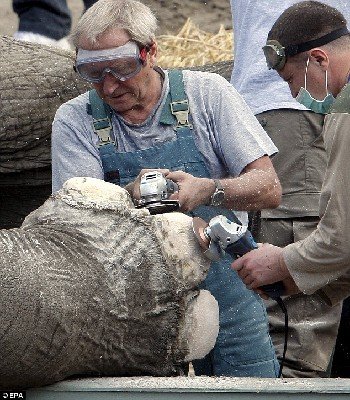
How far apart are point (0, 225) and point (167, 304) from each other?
8.45ft

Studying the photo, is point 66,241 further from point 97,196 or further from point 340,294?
point 340,294

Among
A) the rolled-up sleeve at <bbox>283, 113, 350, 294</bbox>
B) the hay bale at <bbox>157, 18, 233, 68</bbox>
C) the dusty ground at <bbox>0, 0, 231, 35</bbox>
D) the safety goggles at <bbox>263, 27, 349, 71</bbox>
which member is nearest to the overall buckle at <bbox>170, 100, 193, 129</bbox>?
the safety goggles at <bbox>263, 27, 349, 71</bbox>

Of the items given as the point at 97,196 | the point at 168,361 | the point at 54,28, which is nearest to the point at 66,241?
the point at 97,196

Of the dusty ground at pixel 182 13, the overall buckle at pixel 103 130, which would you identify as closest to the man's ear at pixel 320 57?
the overall buckle at pixel 103 130

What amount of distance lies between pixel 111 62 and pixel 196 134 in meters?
0.37

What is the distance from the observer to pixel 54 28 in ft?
23.7

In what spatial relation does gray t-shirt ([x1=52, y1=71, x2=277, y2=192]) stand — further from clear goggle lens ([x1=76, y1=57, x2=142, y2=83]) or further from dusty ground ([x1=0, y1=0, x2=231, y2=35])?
dusty ground ([x1=0, y1=0, x2=231, y2=35])

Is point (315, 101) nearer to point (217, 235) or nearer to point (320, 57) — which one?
point (320, 57)

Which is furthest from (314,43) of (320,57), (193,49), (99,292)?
(193,49)

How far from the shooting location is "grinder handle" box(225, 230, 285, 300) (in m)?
4.07

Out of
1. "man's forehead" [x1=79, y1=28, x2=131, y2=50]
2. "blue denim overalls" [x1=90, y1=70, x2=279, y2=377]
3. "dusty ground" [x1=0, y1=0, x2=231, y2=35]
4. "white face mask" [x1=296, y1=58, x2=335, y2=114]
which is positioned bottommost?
"dusty ground" [x1=0, y1=0, x2=231, y2=35]

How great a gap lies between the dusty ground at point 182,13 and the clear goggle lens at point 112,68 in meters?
5.30

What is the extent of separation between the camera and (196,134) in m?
4.43

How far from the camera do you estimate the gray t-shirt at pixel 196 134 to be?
441cm
